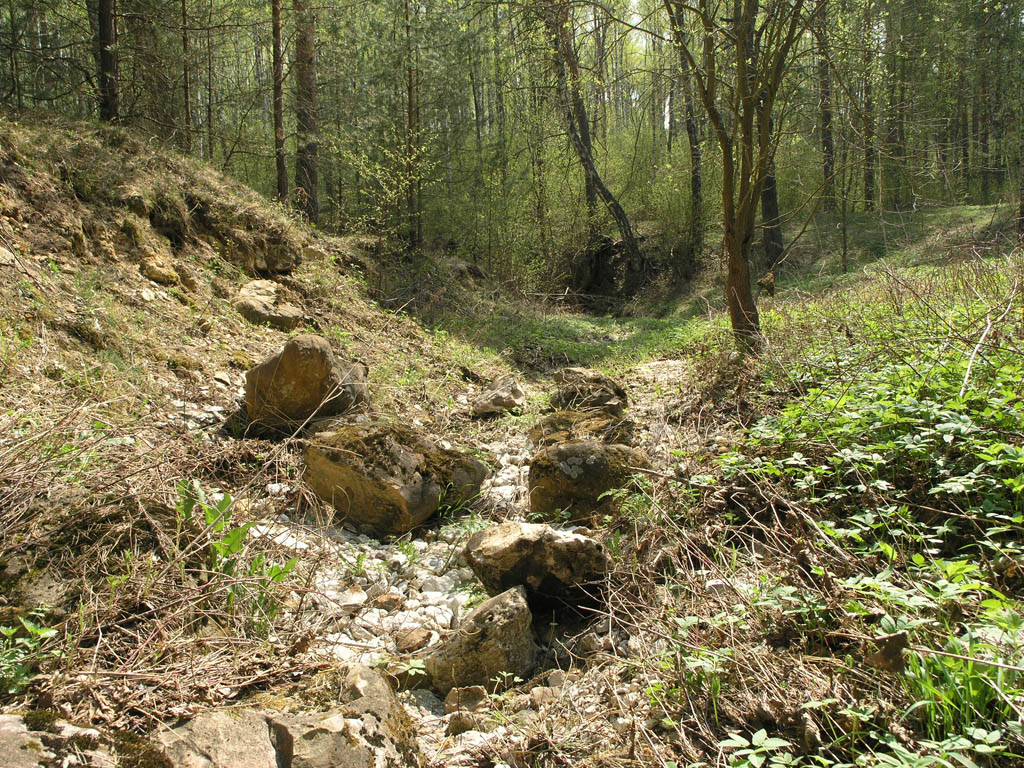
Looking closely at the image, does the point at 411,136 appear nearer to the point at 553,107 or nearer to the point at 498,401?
the point at 553,107

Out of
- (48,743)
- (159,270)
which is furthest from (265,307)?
(48,743)

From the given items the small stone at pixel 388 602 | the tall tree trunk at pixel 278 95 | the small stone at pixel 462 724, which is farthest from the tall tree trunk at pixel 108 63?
the small stone at pixel 462 724

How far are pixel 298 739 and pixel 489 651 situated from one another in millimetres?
1008

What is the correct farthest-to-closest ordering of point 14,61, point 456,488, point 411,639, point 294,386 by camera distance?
point 14,61 → point 294,386 → point 456,488 → point 411,639

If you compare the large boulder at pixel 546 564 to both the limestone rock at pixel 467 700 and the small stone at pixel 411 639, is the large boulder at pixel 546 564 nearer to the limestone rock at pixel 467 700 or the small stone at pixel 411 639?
the small stone at pixel 411 639

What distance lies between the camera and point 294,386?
4539 millimetres

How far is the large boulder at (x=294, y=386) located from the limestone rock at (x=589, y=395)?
7.30 ft

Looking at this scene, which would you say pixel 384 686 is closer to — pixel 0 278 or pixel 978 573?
pixel 978 573

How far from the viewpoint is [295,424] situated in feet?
15.0

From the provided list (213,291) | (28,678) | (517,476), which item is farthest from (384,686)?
(213,291)

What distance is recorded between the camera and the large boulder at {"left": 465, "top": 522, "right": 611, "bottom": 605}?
2.98 meters

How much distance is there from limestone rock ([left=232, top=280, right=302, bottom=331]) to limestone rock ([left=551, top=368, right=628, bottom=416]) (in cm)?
324

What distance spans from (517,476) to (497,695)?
2.43 m

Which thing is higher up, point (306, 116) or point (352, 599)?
point (306, 116)
